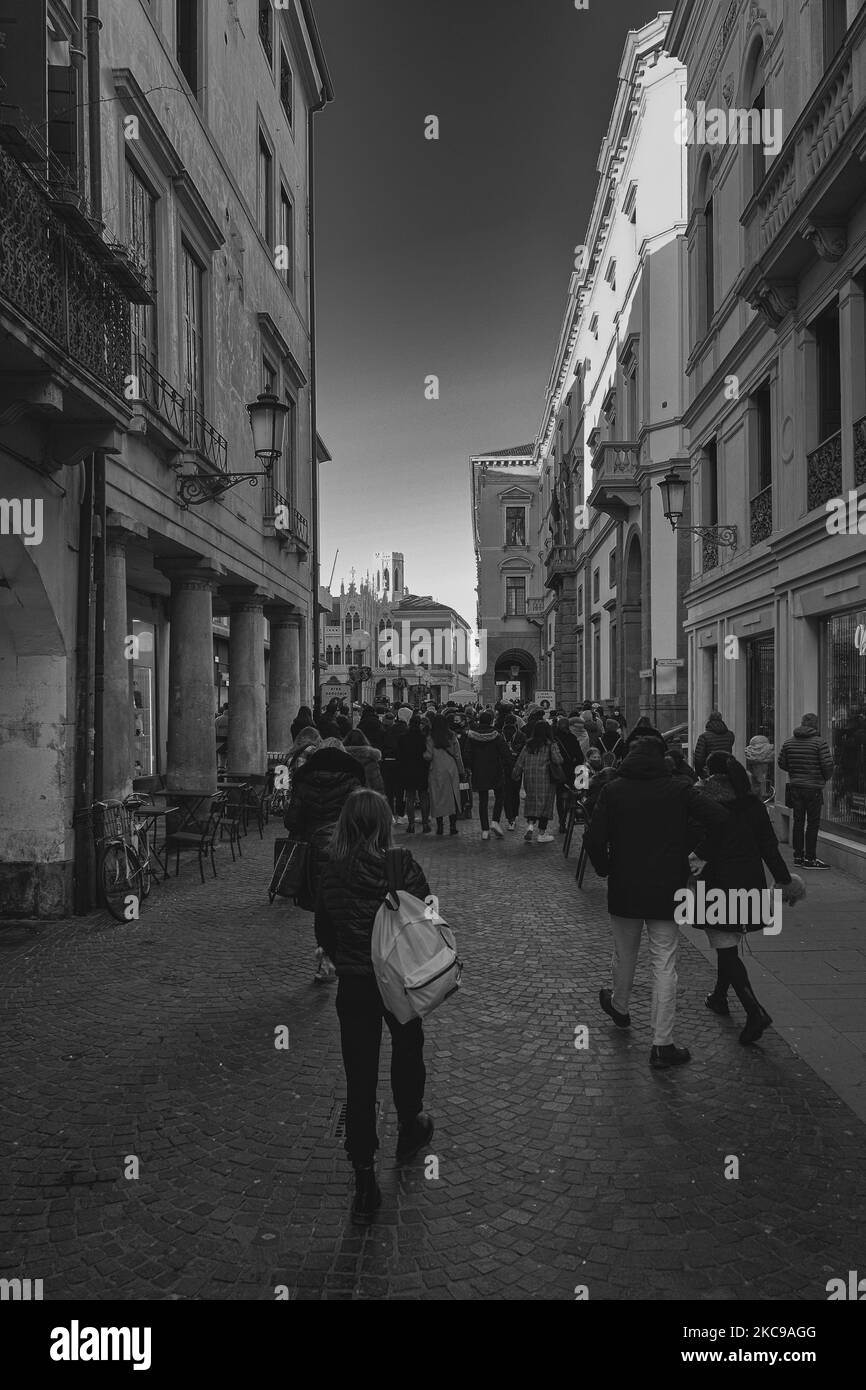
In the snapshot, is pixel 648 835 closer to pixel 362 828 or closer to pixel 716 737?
pixel 362 828

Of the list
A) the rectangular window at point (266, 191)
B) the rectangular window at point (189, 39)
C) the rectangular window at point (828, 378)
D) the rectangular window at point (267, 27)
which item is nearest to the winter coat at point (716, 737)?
the rectangular window at point (828, 378)

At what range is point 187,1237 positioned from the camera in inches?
132

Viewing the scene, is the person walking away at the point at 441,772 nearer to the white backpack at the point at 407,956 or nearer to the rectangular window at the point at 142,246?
the rectangular window at the point at 142,246

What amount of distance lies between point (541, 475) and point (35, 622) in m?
56.7

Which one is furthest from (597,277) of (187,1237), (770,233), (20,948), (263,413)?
(187,1237)

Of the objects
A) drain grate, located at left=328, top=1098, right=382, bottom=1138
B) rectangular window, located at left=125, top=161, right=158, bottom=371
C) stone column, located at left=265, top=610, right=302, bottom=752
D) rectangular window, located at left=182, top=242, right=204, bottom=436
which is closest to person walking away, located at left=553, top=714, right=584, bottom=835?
rectangular window, located at left=182, top=242, right=204, bottom=436

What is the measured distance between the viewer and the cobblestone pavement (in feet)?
10.3

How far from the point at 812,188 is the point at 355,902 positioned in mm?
10504

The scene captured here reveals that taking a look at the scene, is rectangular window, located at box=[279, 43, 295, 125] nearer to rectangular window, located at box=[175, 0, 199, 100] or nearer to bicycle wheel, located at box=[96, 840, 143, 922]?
rectangular window, located at box=[175, 0, 199, 100]

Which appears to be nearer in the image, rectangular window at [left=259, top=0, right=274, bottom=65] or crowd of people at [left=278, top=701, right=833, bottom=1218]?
crowd of people at [left=278, top=701, right=833, bottom=1218]

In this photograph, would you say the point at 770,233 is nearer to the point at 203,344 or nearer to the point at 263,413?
the point at 263,413

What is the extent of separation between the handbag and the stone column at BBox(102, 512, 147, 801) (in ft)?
6.40

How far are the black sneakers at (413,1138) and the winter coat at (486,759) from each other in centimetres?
975

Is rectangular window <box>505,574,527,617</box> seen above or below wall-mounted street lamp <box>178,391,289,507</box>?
above
